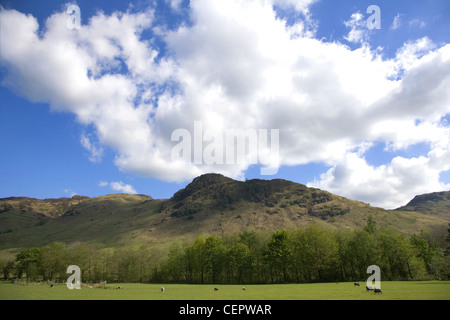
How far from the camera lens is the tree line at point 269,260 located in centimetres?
8519

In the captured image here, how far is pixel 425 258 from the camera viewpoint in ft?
311

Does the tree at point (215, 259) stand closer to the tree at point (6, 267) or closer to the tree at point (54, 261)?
the tree at point (54, 261)

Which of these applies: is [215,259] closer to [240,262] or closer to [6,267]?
[240,262]

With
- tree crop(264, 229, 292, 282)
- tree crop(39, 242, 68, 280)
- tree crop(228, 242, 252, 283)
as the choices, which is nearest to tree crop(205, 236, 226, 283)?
tree crop(228, 242, 252, 283)

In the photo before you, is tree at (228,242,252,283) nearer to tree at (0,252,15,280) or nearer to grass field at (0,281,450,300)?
grass field at (0,281,450,300)

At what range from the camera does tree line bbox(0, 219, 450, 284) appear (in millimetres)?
85188

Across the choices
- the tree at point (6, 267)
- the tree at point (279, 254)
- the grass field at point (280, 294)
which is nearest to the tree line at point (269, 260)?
the tree at point (279, 254)

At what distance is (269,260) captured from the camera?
92750mm
